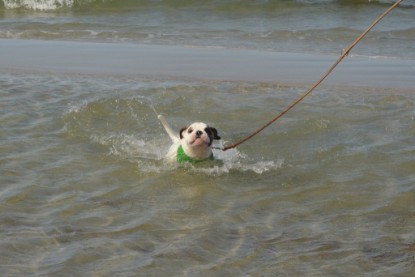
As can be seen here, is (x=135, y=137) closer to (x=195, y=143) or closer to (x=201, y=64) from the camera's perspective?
(x=195, y=143)

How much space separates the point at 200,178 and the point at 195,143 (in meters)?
0.31

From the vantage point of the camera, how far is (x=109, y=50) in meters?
13.9

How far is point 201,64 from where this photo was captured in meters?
12.3

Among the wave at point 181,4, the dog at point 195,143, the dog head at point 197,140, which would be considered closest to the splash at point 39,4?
the wave at point 181,4

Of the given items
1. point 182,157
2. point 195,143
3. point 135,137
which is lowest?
point 135,137

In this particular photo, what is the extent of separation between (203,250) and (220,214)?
2.58ft

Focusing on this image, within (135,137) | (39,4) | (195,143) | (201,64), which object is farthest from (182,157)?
(39,4)

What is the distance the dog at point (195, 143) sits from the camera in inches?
261

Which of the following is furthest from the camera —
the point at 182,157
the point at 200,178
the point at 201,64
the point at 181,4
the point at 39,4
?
the point at 39,4

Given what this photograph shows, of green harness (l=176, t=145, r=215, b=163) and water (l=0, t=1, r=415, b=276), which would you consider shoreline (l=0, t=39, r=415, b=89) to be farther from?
green harness (l=176, t=145, r=215, b=163)

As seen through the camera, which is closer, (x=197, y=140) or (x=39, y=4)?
(x=197, y=140)

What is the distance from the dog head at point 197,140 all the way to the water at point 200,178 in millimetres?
129

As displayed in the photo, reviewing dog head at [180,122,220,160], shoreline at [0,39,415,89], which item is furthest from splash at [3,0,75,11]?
dog head at [180,122,220,160]

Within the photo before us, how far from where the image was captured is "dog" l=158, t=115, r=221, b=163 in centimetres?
664
